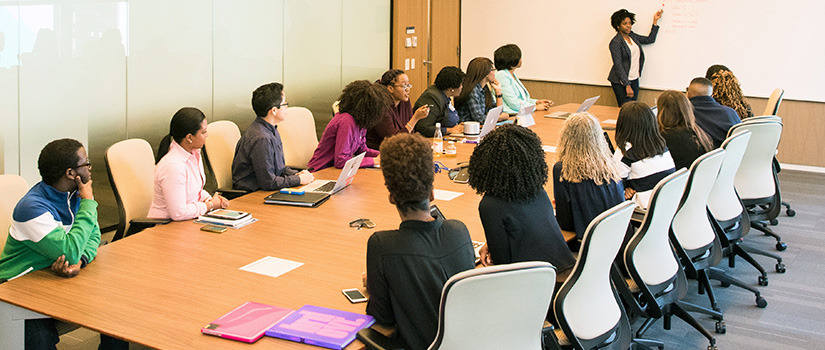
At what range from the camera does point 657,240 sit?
3.42 metres

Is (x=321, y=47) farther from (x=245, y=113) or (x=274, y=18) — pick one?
(x=245, y=113)

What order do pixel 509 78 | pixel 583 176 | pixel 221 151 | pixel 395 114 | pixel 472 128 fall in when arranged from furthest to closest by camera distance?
1. pixel 509 78
2. pixel 472 128
3. pixel 395 114
4. pixel 221 151
5. pixel 583 176

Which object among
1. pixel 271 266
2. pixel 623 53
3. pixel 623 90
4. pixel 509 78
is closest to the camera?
pixel 271 266

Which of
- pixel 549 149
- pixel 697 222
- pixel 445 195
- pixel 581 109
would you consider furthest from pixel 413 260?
pixel 581 109

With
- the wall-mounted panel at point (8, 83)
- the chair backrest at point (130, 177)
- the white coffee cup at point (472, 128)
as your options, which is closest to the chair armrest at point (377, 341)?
the chair backrest at point (130, 177)

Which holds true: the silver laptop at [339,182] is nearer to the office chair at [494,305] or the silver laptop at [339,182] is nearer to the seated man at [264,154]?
the seated man at [264,154]

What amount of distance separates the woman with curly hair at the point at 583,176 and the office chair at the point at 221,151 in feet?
7.26

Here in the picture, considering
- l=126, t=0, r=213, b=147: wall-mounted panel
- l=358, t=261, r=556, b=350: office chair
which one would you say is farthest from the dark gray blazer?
l=358, t=261, r=556, b=350: office chair

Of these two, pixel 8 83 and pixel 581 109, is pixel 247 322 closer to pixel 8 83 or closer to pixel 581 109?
pixel 8 83

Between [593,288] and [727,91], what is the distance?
12.5 ft

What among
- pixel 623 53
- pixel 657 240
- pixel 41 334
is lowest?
pixel 41 334

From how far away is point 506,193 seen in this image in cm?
294

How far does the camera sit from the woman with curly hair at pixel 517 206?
2.93 m

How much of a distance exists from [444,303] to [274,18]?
17.8 ft
